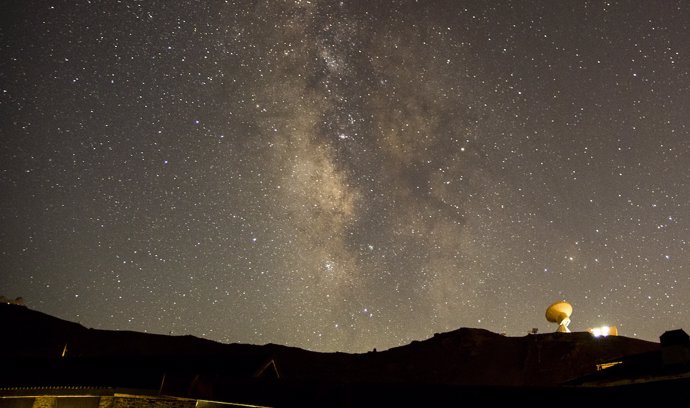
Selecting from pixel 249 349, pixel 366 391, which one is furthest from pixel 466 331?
pixel 366 391

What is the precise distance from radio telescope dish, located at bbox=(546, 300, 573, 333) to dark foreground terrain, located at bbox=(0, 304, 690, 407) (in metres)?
1.88

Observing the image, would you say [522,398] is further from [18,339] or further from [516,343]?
→ [18,339]

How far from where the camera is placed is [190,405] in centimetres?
1244

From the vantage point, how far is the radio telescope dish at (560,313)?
34656 mm

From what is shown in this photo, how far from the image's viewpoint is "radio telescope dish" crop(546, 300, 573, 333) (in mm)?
34656

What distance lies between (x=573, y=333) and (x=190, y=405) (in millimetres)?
33510

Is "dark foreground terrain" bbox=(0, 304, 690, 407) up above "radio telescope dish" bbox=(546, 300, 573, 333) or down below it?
below

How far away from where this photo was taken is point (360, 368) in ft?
130

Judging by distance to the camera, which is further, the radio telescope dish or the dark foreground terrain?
the radio telescope dish

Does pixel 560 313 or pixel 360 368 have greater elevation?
pixel 560 313

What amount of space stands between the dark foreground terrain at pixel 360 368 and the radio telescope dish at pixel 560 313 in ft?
6.16

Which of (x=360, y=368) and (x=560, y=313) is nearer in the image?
(x=560, y=313)

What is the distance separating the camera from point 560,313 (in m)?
34.8

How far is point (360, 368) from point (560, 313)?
16656 mm
